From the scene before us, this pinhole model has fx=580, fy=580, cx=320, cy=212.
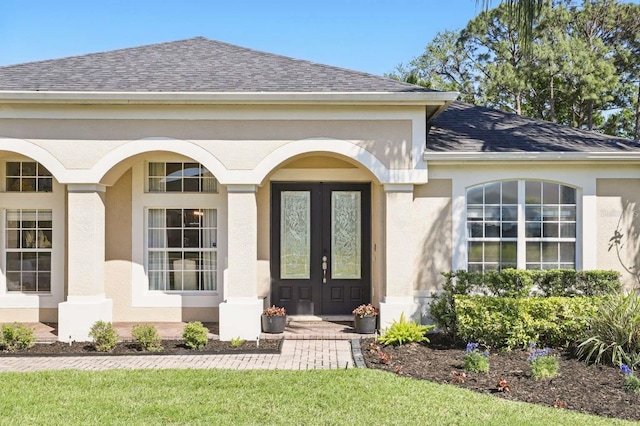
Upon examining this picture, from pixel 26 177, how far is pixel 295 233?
587 cm

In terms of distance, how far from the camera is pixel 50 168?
10.7 meters

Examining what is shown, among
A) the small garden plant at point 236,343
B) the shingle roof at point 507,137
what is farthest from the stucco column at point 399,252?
the small garden plant at point 236,343

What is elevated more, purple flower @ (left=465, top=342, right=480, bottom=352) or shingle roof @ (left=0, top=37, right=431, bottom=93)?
shingle roof @ (left=0, top=37, right=431, bottom=93)

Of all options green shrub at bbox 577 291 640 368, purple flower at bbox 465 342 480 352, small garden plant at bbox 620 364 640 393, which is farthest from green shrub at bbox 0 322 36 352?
small garden plant at bbox 620 364 640 393

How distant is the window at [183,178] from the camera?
1245 centimetres

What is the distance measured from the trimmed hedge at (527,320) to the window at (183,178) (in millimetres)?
6051

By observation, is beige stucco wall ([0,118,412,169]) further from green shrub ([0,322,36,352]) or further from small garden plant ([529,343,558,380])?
small garden plant ([529,343,558,380])

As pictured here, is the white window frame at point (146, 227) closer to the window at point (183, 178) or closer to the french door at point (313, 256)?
the window at point (183, 178)

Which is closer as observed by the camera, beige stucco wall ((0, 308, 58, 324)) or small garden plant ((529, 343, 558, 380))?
small garden plant ((529, 343, 558, 380))

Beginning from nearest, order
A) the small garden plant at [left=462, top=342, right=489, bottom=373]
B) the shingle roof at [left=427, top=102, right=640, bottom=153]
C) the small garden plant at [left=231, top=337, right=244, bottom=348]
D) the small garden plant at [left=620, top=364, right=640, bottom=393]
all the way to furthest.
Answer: the small garden plant at [left=620, top=364, right=640, bottom=393], the small garden plant at [left=462, top=342, right=489, bottom=373], the small garden plant at [left=231, top=337, right=244, bottom=348], the shingle roof at [left=427, top=102, right=640, bottom=153]

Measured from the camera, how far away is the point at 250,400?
6906 mm

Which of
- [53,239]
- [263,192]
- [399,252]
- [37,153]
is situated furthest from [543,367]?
[53,239]

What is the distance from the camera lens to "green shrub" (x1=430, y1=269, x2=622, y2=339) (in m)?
9.84

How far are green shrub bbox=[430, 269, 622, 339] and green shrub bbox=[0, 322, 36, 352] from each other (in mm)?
7082
